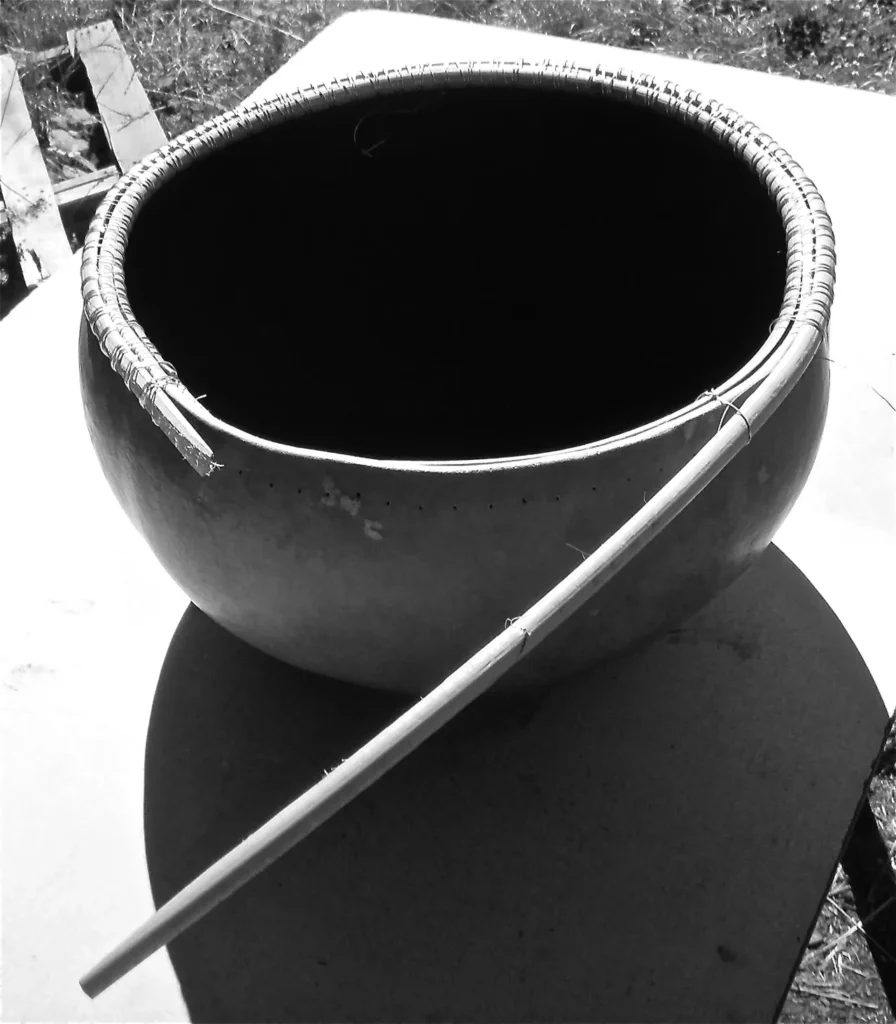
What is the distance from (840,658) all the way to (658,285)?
0.36 m

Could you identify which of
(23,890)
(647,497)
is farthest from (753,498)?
(23,890)

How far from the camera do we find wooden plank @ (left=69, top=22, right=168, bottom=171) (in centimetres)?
210

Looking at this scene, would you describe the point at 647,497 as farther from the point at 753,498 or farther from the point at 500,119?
the point at 500,119

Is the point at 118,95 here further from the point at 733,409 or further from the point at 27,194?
the point at 733,409

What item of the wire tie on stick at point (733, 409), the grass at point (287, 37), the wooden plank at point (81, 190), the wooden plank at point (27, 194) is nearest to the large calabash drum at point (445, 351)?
the wire tie on stick at point (733, 409)

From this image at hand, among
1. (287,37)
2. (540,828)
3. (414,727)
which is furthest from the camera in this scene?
(287,37)

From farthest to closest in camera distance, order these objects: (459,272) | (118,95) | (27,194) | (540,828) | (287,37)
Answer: (287,37), (118,95), (27,194), (459,272), (540,828)

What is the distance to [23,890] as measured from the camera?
2.92ft

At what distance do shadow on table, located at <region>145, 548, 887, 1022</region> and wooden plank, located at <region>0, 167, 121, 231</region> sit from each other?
123cm

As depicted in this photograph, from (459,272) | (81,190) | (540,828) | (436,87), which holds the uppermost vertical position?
(436,87)

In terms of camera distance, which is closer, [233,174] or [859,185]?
[233,174]

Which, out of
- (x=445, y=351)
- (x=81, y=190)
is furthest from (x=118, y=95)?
(x=445, y=351)

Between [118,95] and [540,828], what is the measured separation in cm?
175

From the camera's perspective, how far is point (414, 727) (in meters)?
0.59
